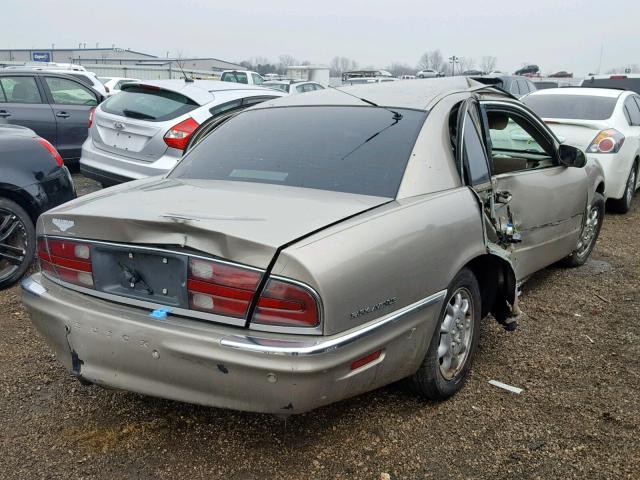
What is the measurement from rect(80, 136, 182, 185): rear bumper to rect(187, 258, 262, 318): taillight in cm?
395

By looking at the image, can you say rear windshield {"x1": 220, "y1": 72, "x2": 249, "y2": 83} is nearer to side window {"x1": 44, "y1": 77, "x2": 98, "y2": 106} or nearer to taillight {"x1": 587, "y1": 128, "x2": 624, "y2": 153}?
side window {"x1": 44, "y1": 77, "x2": 98, "y2": 106}

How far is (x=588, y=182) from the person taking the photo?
4.83 metres

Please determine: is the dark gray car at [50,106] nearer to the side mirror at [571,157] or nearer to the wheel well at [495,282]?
the side mirror at [571,157]

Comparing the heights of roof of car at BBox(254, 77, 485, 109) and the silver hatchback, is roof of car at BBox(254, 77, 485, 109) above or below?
above

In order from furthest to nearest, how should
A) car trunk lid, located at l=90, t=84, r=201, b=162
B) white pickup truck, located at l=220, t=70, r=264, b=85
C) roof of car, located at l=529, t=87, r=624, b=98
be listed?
white pickup truck, located at l=220, t=70, r=264, b=85
roof of car, located at l=529, t=87, r=624, b=98
car trunk lid, located at l=90, t=84, r=201, b=162

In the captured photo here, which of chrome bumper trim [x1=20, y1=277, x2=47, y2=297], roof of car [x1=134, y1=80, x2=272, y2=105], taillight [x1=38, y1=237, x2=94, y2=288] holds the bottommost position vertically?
chrome bumper trim [x1=20, y1=277, x2=47, y2=297]

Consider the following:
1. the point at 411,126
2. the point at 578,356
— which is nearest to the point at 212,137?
the point at 411,126

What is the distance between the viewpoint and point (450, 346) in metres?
2.99

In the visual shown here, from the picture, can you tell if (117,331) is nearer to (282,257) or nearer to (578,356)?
(282,257)

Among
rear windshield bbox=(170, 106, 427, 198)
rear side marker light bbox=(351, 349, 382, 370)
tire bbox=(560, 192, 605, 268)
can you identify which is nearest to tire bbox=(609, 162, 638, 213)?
tire bbox=(560, 192, 605, 268)

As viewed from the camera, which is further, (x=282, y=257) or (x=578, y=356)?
(x=578, y=356)

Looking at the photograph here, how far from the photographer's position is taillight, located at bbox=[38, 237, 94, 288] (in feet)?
8.34

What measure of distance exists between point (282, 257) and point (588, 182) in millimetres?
3579

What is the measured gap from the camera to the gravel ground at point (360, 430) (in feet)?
8.21
